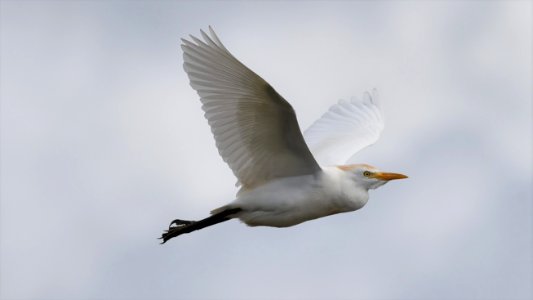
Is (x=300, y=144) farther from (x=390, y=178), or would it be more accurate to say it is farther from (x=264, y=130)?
(x=390, y=178)

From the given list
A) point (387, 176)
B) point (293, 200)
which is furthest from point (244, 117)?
point (387, 176)

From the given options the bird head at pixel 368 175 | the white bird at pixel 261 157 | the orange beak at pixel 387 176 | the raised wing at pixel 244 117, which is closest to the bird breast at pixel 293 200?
the white bird at pixel 261 157

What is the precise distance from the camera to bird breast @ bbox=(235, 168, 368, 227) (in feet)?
54.3

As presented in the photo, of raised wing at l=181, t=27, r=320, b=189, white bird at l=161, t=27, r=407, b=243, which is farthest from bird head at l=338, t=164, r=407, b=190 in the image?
raised wing at l=181, t=27, r=320, b=189

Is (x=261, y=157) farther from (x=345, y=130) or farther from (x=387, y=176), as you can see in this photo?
(x=345, y=130)

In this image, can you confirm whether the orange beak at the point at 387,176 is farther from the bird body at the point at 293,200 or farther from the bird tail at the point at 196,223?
the bird tail at the point at 196,223

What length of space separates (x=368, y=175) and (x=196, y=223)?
2.48 meters

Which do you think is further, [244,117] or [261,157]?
[261,157]

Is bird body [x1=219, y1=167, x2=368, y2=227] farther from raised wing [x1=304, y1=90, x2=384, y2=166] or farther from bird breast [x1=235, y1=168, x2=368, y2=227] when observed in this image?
raised wing [x1=304, y1=90, x2=384, y2=166]

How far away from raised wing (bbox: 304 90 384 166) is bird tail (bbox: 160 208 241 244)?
252 cm

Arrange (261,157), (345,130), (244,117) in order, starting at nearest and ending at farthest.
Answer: (244,117) < (261,157) < (345,130)

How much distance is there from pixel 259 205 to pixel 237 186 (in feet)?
2.08

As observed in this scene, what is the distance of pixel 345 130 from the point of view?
66.3 feet

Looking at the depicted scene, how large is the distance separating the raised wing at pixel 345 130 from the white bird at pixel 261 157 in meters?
1.87
